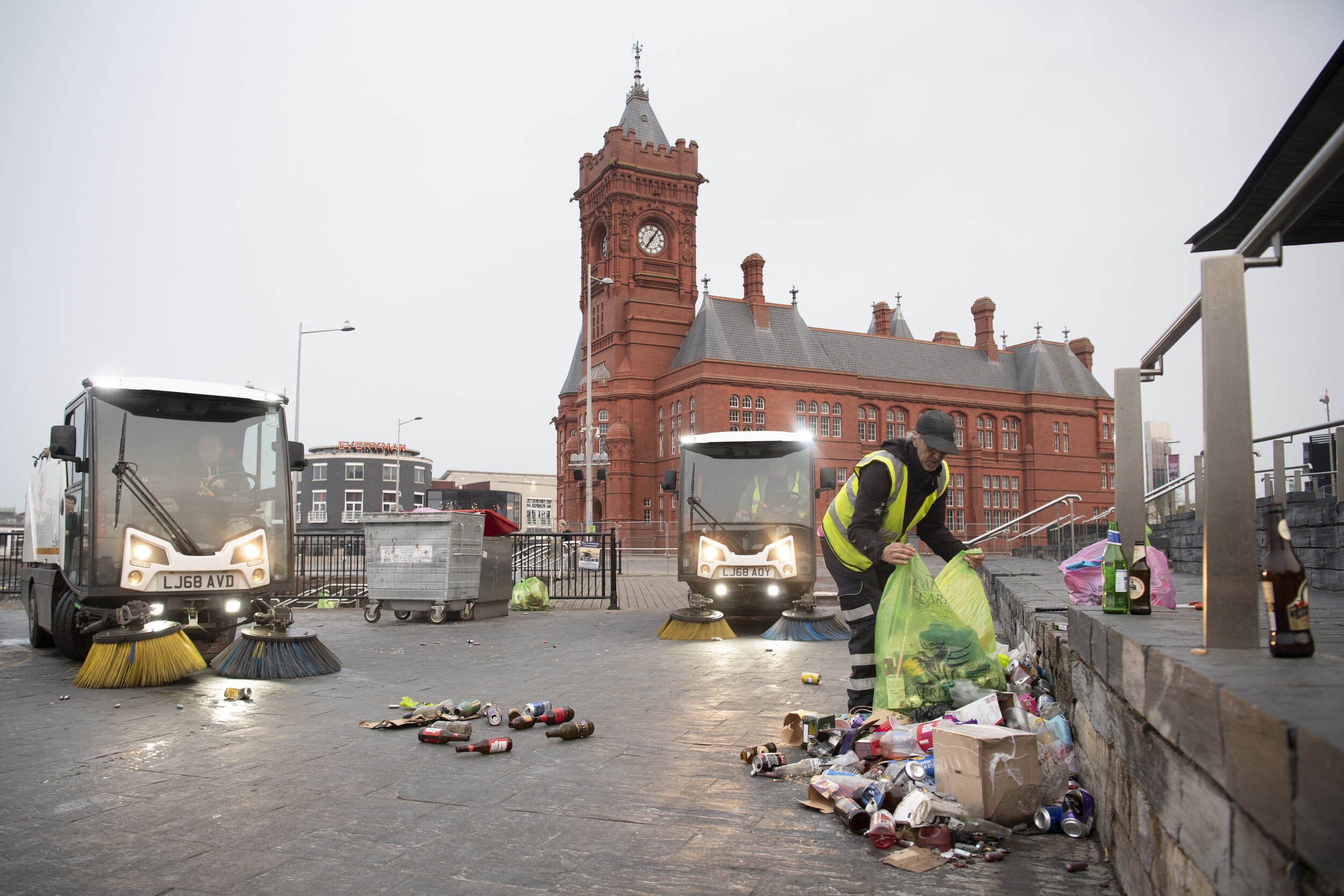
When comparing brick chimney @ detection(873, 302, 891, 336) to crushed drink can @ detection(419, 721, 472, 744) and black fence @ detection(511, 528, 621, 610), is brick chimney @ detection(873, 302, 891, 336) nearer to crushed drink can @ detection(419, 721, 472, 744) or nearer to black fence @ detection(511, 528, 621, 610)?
black fence @ detection(511, 528, 621, 610)

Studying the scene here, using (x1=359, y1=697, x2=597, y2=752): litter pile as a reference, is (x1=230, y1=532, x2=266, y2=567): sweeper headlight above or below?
above

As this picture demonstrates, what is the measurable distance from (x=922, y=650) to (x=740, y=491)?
303 inches

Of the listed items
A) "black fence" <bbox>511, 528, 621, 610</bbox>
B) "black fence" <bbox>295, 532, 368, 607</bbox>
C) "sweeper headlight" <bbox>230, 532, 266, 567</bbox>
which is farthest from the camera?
"black fence" <bbox>295, 532, 368, 607</bbox>

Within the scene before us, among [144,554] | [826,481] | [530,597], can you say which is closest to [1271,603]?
[144,554]

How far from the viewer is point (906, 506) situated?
592cm

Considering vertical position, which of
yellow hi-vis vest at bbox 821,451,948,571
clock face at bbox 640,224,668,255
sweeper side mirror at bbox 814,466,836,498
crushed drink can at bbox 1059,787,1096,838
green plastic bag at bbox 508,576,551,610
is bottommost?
green plastic bag at bbox 508,576,551,610

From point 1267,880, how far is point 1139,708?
95cm

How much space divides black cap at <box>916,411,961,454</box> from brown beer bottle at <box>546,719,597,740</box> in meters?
2.86

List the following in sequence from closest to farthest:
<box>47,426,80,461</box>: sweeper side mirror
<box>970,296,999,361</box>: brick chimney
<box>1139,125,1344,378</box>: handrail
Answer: <box>1139,125,1344,378</box>: handrail < <box>47,426,80,461</box>: sweeper side mirror < <box>970,296,999,361</box>: brick chimney

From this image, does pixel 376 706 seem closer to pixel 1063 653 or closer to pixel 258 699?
pixel 258 699

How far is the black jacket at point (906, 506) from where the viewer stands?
5.57m

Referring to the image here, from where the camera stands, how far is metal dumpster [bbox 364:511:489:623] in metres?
13.9

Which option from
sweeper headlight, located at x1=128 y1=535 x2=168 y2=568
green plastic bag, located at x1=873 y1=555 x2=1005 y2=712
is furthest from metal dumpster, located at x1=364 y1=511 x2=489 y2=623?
green plastic bag, located at x1=873 y1=555 x2=1005 y2=712

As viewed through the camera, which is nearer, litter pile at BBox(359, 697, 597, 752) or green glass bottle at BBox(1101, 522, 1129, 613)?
green glass bottle at BBox(1101, 522, 1129, 613)
